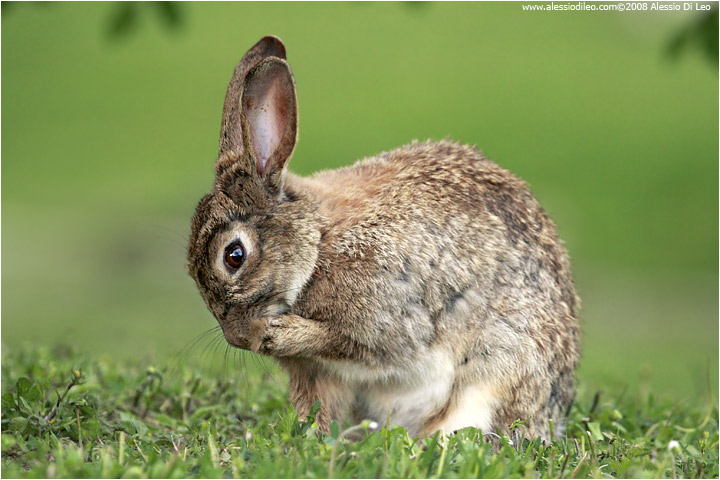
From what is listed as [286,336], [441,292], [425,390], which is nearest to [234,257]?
[286,336]

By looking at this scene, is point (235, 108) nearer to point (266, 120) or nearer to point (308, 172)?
point (266, 120)

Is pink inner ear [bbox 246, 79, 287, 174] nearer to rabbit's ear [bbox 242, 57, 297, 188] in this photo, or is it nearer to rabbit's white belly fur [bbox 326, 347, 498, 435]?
rabbit's ear [bbox 242, 57, 297, 188]

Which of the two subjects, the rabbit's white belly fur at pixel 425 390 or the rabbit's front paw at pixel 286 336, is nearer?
the rabbit's front paw at pixel 286 336

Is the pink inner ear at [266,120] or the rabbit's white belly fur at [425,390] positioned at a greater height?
the pink inner ear at [266,120]

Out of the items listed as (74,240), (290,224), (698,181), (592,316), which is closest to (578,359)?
(290,224)

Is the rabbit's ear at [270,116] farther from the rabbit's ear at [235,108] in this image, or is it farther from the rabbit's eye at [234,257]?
the rabbit's eye at [234,257]

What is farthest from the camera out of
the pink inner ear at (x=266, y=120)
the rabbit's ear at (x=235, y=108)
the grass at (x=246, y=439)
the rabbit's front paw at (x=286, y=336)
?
the rabbit's ear at (x=235, y=108)

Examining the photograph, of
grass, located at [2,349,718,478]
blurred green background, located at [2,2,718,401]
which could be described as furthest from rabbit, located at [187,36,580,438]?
blurred green background, located at [2,2,718,401]

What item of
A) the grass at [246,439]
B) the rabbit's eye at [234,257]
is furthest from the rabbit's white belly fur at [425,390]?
the rabbit's eye at [234,257]

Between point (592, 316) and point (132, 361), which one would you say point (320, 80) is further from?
point (132, 361)
